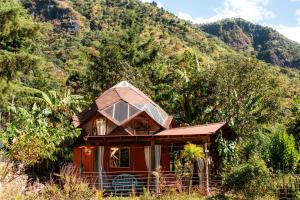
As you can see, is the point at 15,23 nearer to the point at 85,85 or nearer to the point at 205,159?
the point at 85,85

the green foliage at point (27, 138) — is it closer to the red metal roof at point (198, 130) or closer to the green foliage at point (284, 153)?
the red metal roof at point (198, 130)

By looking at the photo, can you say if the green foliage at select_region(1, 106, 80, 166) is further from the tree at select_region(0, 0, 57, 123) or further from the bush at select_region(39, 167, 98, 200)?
the tree at select_region(0, 0, 57, 123)

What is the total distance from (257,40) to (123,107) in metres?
154

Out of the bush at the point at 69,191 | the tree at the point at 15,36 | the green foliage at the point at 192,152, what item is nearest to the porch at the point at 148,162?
the green foliage at the point at 192,152

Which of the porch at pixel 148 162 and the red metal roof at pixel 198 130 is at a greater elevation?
the red metal roof at pixel 198 130

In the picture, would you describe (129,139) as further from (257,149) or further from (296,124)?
(296,124)

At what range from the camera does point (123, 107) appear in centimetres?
2620

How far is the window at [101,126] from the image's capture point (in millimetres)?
25453

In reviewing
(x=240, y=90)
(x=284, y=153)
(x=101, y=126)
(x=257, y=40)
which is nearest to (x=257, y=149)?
(x=284, y=153)

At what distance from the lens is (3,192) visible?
10.2 metres

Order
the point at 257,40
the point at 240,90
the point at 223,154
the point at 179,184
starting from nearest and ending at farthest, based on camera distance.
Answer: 1. the point at 179,184
2. the point at 223,154
3. the point at 240,90
4. the point at 257,40

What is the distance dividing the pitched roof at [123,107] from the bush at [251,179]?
8.12 m

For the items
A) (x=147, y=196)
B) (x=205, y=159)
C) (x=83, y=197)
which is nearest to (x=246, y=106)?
(x=205, y=159)

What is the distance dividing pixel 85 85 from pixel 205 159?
2070 cm
